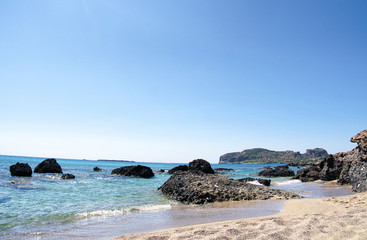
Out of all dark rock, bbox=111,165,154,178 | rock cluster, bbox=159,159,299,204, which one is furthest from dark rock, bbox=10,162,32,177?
rock cluster, bbox=159,159,299,204

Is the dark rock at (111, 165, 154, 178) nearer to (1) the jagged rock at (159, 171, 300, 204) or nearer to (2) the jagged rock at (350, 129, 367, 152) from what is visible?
(1) the jagged rock at (159, 171, 300, 204)

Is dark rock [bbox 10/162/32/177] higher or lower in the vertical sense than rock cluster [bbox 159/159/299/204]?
lower

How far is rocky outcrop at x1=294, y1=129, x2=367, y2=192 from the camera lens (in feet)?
51.8

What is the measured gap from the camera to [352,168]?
17812mm

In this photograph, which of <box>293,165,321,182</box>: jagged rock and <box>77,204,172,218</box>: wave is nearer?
<box>77,204,172,218</box>: wave

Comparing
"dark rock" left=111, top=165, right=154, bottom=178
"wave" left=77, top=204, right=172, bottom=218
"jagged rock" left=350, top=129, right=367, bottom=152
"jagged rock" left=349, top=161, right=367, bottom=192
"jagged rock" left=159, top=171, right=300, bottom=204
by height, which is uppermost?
"jagged rock" left=350, top=129, right=367, bottom=152

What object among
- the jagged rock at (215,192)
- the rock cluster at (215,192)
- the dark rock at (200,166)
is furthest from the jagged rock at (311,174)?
the jagged rock at (215,192)

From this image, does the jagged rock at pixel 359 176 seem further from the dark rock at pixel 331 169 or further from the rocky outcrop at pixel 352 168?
the dark rock at pixel 331 169

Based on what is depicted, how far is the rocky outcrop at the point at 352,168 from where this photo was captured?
15773 mm

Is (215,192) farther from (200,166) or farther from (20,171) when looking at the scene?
(20,171)

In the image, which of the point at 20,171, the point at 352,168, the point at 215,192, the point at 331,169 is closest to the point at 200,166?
the point at 331,169

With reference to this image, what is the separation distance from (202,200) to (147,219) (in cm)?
448

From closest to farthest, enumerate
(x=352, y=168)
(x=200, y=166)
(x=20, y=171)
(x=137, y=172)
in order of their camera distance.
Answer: (x=352, y=168) < (x=20, y=171) < (x=137, y=172) < (x=200, y=166)

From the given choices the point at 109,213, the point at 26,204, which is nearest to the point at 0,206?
the point at 26,204
